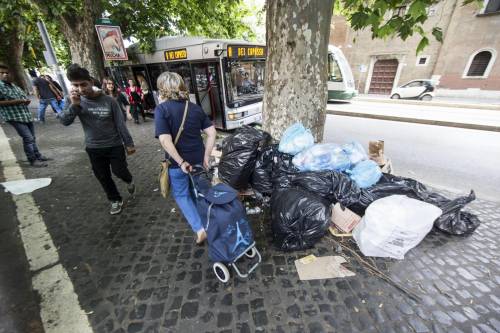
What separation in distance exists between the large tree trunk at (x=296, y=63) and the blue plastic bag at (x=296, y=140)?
0.30 meters

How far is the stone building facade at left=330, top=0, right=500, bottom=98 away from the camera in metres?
14.6

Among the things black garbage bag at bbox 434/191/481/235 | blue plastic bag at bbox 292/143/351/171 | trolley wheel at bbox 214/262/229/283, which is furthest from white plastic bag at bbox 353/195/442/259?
trolley wheel at bbox 214/262/229/283

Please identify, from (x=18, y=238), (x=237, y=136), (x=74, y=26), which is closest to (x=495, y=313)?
(x=237, y=136)

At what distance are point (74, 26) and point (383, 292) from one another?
10326mm

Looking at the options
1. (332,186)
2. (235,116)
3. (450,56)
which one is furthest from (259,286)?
(450,56)

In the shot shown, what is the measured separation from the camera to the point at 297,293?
1843 millimetres

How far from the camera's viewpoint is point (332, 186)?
99.5 inches

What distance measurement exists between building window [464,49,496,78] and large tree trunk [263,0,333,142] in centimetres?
2005

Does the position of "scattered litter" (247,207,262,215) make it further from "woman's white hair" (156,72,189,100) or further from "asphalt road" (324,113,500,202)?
"asphalt road" (324,113,500,202)

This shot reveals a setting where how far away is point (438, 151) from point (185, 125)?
20.0 feet

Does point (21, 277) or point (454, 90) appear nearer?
point (21, 277)

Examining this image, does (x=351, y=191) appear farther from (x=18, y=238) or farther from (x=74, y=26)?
(x=74, y=26)

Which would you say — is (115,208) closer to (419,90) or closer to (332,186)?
A: (332,186)

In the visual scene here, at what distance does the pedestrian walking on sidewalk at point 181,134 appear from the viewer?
1.95 m
